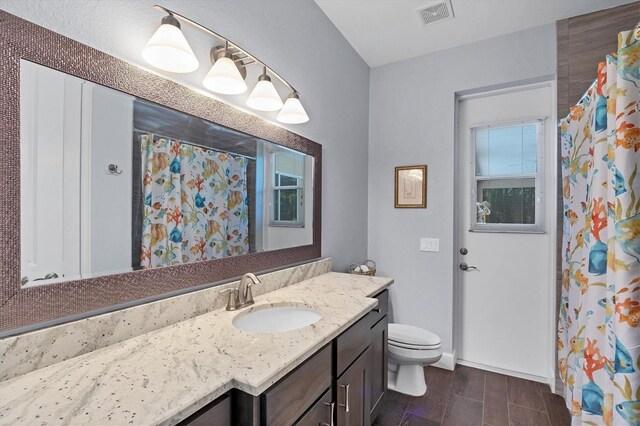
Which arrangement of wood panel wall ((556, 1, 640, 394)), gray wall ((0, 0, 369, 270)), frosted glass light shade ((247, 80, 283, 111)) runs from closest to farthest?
gray wall ((0, 0, 369, 270)), frosted glass light shade ((247, 80, 283, 111)), wood panel wall ((556, 1, 640, 394))

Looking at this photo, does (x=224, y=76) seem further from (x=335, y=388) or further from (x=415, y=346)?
(x=415, y=346)

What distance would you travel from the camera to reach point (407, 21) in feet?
7.36

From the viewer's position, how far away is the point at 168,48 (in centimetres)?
105

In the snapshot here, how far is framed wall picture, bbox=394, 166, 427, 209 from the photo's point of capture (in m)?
2.68

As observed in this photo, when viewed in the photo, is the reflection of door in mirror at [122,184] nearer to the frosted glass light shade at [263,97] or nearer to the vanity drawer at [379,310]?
the frosted glass light shade at [263,97]

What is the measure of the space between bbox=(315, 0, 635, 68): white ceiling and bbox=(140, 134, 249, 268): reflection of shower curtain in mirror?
1.49 meters

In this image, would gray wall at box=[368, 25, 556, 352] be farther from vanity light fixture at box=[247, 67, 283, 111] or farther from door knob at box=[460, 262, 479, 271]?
vanity light fixture at box=[247, 67, 283, 111]

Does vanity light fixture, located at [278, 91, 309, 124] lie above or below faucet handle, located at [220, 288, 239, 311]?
above

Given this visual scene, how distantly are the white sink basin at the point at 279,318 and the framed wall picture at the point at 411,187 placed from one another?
65.1 inches

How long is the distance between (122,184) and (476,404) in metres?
2.45

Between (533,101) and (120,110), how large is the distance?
280 cm

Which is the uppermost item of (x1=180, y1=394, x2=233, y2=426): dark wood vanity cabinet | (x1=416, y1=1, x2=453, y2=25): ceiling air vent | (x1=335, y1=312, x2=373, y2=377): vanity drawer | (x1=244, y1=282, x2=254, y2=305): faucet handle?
(x1=416, y1=1, x2=453, y2=25): ceiling air vent

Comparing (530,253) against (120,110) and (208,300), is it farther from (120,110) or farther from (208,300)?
(120,110)

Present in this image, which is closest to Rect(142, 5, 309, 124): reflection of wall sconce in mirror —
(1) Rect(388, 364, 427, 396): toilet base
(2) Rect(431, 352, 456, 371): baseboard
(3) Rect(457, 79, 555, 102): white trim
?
(3) Rect(457, 79, 555, 102): white trim
